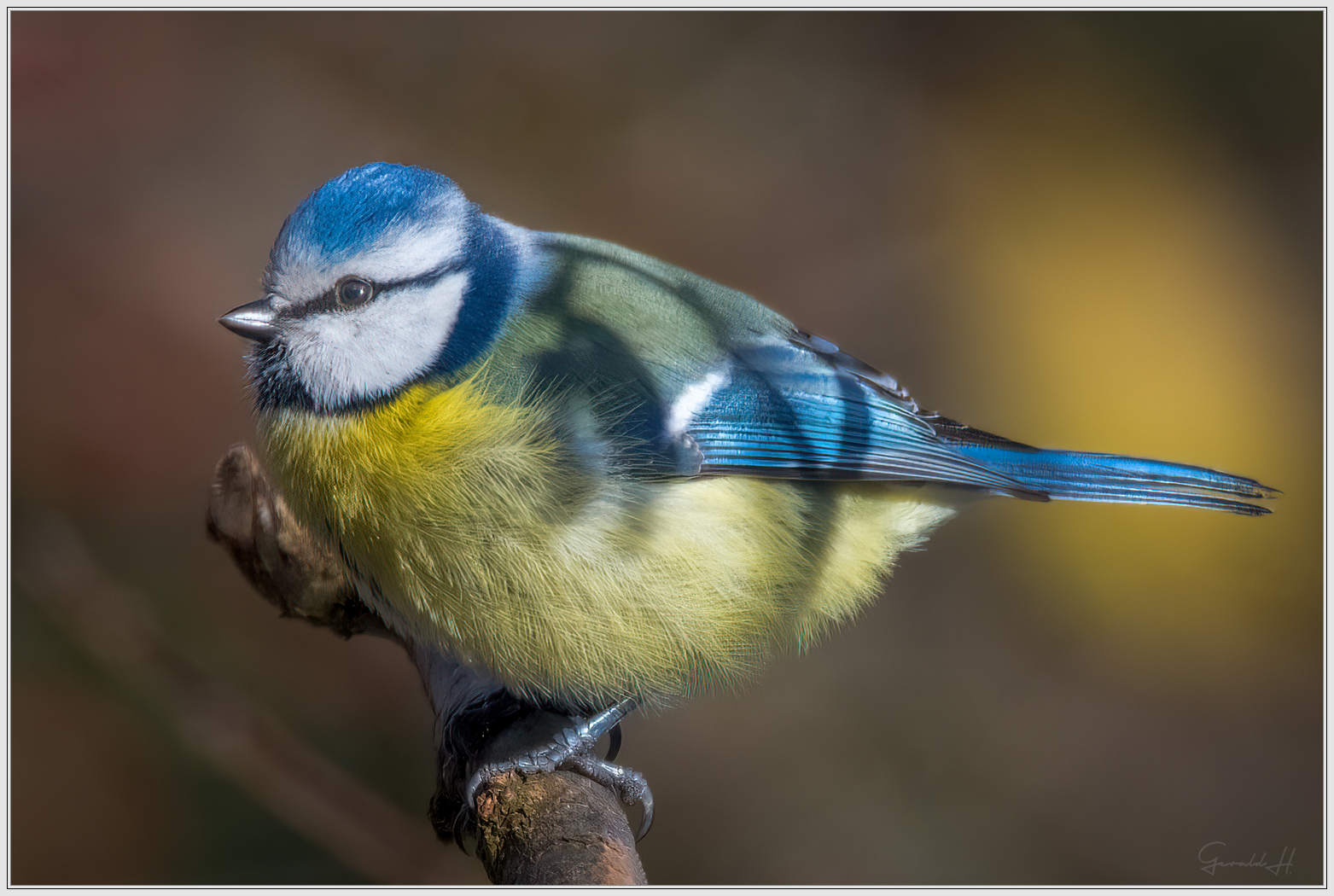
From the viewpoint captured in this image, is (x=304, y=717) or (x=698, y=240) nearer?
(x=304, y=717)

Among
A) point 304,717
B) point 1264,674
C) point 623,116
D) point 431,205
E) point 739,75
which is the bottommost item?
point 304,717

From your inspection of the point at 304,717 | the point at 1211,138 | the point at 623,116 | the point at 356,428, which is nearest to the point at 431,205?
the point at 356,428

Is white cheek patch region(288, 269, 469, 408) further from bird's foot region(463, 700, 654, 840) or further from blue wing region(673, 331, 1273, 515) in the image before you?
bird's foot region(463, 700, 654, 840)

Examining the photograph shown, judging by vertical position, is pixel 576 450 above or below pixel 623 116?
below

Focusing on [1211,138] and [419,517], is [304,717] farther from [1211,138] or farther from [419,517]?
[1211,138]

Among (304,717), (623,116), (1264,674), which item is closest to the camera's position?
(304,717)
